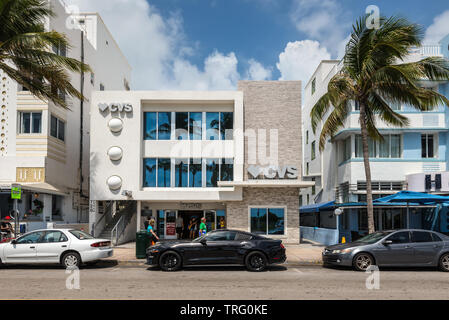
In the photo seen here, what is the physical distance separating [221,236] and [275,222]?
10.3 m

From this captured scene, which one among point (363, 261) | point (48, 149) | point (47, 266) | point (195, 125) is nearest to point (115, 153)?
point (48, 149)

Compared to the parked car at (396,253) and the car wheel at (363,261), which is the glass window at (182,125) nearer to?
the parked car at (396,253)

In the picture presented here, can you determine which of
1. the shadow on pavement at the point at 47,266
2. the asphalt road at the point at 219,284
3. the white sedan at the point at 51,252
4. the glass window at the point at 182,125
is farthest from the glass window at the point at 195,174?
the white sedan at the point at 51,252

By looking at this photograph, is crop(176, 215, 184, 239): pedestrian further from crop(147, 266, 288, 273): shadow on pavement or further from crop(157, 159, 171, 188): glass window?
crop(147, 266, 288, 273): shadow on pavement

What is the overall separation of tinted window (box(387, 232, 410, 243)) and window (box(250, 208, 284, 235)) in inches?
390

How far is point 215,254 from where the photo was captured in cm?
1287

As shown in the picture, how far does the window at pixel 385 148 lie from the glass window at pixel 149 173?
39.8 feet

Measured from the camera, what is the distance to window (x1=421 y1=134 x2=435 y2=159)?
Result: 24.9 m

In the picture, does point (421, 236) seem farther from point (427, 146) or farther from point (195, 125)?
point (195, 125)

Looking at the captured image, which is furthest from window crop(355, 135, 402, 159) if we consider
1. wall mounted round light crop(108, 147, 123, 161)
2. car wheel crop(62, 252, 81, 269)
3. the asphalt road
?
→ car wheel crop(62, 252, 81, 269)

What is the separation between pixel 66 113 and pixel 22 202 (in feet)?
22.6

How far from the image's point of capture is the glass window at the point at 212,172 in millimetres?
23516

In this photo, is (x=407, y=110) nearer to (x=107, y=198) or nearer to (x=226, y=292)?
(x=107, y=198)
